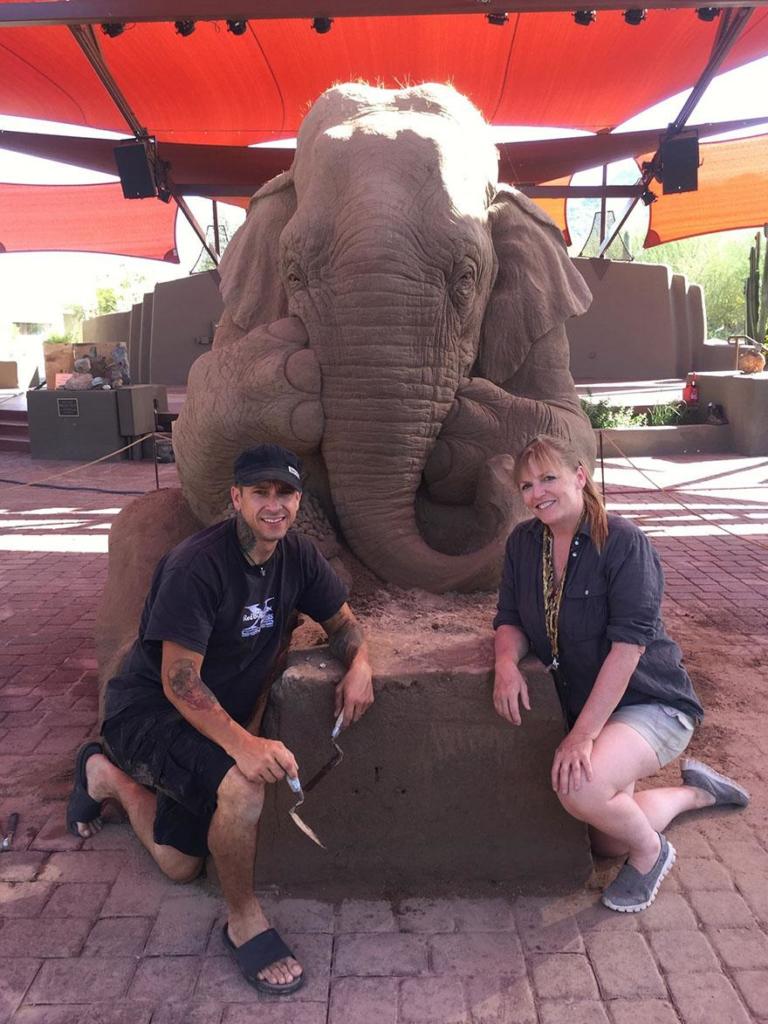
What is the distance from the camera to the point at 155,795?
2.93 metres

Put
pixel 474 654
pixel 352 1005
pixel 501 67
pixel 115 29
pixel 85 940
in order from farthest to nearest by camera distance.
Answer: pixel 501 67 → pixel 115 29 → pixel 474 654 → pixel 85 940 → pixel 352 1005

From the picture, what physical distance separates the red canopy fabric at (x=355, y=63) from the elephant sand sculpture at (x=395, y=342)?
8.80 m

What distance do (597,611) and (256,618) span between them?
0.98m

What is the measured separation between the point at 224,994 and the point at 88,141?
13619 millimetres

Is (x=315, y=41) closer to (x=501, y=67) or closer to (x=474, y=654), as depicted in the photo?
(x=501, y=67)

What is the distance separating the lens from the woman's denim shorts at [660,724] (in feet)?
8.51

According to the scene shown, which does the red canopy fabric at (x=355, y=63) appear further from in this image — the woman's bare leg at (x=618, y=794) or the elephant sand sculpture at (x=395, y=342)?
the woman's bare leg at (x=618, y=794)

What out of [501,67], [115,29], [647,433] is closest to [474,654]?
[115,29]

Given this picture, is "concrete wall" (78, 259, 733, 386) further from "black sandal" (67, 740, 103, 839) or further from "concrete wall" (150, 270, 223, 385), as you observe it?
"black sandal" (67, 740, 103, 839)

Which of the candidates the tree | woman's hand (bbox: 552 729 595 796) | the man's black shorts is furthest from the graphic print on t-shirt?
the tree

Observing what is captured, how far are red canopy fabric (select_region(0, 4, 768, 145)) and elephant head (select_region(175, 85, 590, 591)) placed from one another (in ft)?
28.8

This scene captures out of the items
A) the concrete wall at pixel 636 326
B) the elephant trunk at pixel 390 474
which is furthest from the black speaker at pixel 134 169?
the elephant trunk at pixel 390 474

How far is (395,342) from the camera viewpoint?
300cm

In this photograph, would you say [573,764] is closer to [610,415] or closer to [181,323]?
[610,415]
